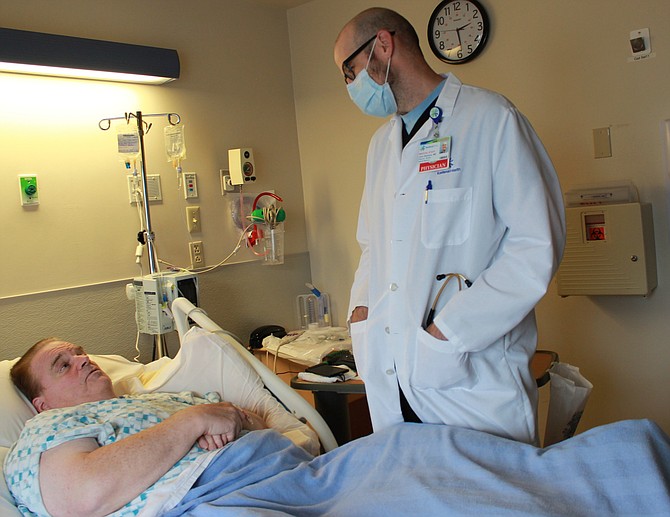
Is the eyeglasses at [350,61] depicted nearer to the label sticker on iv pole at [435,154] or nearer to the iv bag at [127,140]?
the label sticker on iv pole at [435,154]

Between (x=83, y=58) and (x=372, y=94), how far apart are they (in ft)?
4.36

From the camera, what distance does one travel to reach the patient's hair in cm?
209

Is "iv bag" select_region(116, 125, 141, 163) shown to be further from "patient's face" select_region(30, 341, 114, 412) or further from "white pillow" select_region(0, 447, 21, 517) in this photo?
"white pillow" select_region(0, 447, 21, 517)

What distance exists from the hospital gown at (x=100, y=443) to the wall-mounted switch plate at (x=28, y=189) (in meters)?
1.02

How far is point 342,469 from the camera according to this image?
165 cm

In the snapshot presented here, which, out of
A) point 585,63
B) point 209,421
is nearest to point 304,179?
point 585,63

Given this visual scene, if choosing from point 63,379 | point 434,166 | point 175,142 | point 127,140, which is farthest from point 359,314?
point 175,142

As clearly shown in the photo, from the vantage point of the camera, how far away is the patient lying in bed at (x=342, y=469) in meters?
1.35

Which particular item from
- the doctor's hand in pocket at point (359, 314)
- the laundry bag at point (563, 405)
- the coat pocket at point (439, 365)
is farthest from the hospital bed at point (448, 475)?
the laundry bag at point (563, 405)

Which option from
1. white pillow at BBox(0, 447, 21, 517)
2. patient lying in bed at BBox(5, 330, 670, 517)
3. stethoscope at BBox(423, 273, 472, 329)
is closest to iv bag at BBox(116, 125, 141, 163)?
patient lying in bed at BBox(5, 330, 670, 517)

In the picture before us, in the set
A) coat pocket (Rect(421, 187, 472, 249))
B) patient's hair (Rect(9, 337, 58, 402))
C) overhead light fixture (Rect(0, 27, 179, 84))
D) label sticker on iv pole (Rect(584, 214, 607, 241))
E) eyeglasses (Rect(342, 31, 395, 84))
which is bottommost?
patient's hair (Rect(9, 337, 58, 402))

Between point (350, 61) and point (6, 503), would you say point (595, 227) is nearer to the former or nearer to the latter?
point (350, 61)

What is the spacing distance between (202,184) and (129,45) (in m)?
0.73

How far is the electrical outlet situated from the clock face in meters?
1.41
